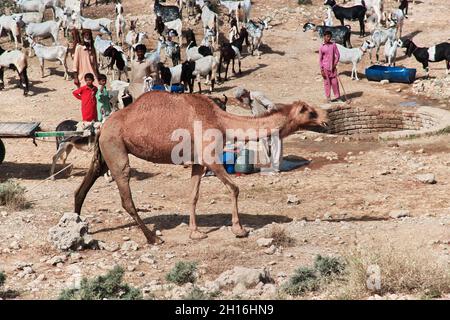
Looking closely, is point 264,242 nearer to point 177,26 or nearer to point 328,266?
point 328,266

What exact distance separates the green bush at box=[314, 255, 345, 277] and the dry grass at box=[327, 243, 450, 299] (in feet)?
0.75

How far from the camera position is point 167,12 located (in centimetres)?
2664

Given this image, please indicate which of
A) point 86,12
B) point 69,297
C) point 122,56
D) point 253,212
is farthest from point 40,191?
point 86,12

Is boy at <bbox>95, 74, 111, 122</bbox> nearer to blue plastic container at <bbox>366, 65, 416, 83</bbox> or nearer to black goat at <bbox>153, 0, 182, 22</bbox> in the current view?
blue plastic container at <bbox>366, 65, 416, 83</bbox>

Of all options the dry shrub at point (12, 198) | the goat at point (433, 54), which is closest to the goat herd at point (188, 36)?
the goat at point (433, 54)

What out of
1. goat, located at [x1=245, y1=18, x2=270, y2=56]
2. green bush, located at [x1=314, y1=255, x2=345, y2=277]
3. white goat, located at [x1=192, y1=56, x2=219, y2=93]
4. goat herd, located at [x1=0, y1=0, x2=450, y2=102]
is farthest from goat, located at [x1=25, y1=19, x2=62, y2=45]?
green bush, located at [x1=314, y1=255, x2=345, y2=277]

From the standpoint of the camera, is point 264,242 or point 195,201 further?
point 195,201

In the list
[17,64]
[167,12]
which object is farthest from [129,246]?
[167,12]

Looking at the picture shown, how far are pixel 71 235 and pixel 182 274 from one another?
1.72 m

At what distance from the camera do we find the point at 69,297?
7.73 metres

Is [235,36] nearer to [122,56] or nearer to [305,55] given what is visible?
[305,55]

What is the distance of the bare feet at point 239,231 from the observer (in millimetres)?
10070

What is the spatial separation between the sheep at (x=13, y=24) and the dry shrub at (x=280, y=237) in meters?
16.2

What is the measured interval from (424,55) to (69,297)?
15880 millimetres
